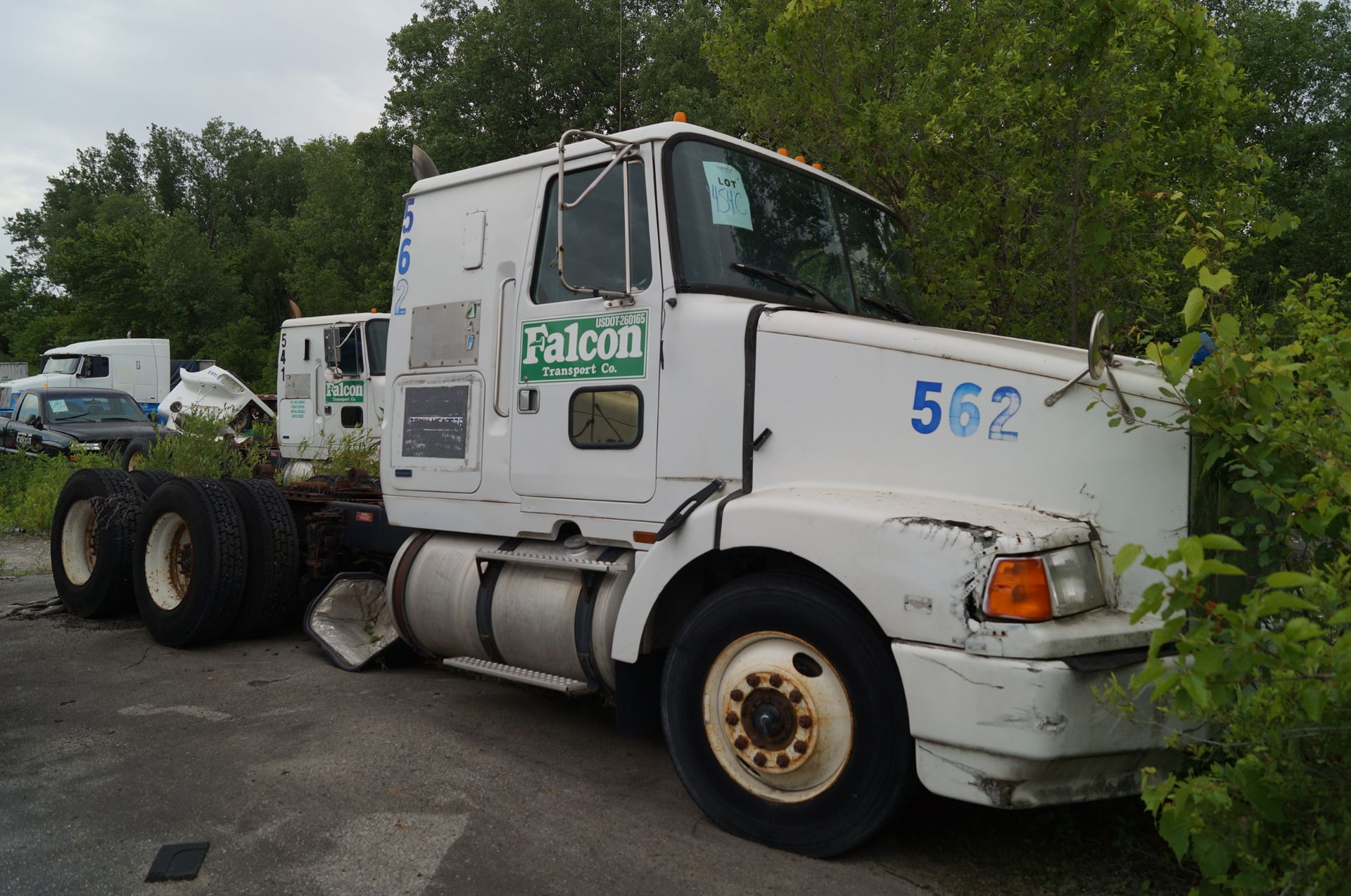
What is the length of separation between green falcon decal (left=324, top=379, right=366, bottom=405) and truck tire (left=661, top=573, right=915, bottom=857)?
9920 millimetres

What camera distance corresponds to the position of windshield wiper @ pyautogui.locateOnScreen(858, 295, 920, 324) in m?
4.74

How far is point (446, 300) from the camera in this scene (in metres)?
5.33

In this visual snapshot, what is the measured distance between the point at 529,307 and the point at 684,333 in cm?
103

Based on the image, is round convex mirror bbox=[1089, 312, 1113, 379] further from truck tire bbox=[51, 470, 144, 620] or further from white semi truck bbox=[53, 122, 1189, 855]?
truck tire bbox=[51, 470, 144, 620]

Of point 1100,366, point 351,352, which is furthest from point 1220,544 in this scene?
point 351,352

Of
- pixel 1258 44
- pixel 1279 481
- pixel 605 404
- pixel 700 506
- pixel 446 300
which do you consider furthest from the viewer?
pixel 1258 44

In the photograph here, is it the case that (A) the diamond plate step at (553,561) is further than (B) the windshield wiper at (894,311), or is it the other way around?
(B) the windshield wiper at (894,311)

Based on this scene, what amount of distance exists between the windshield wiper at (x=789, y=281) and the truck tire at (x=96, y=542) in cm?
478

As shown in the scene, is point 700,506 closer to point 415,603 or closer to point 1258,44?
point 415,603

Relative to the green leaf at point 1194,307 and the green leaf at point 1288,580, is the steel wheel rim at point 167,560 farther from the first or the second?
the green leaf at point 1288,580

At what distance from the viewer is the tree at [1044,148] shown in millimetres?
5562

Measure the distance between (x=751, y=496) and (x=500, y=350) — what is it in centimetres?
175

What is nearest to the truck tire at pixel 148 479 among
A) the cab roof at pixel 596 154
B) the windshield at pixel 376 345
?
the cab roof at pixel 596 154

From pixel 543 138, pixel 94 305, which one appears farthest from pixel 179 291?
pixel 543 138
